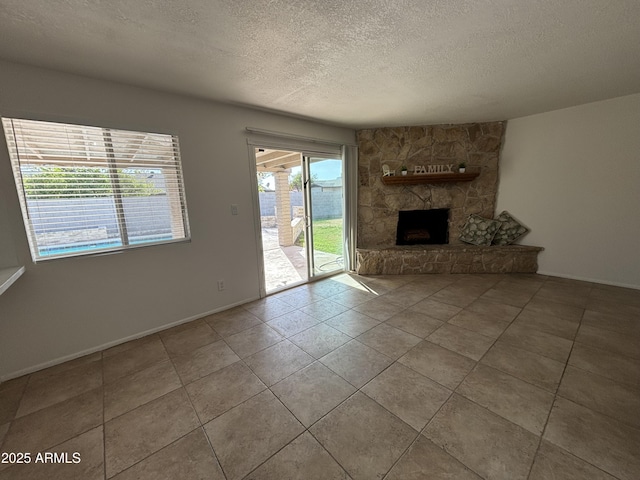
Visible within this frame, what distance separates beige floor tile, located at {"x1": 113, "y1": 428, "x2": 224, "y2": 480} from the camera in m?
1.15

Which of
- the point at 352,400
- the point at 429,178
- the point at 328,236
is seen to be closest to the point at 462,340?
the point at 352,400

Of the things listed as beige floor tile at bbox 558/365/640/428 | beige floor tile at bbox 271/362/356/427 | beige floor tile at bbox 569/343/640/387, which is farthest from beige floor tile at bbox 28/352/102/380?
beige floor tile at bbox 569/343/640/387

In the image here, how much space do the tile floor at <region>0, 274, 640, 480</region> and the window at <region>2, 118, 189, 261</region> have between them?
3.28ft

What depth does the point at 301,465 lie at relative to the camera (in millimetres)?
1180

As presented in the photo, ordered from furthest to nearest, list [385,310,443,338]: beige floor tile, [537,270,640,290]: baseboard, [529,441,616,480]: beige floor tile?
[537,270,640,290]: baseboard → [385,310,443,338]: beige floor tile → [529,441,616,480]: beige floor tile

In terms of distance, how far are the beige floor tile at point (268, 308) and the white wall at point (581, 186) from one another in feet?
12.7

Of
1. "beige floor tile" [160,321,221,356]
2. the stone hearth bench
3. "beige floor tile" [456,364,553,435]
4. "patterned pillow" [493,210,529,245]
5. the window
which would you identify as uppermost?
the window

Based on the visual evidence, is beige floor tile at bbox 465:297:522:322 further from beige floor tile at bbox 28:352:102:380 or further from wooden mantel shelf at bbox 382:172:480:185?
beige floor tile at bbox 28:352:102:380

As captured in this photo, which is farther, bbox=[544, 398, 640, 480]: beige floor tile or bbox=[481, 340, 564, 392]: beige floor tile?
bbox=[481, 340, 564, 392]: beige floor tile

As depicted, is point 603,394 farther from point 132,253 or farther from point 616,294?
point 132,253

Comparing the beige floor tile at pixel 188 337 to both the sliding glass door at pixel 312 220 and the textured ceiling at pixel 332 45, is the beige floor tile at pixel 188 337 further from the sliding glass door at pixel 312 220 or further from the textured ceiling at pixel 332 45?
the textured ceiling at pixel 332 45

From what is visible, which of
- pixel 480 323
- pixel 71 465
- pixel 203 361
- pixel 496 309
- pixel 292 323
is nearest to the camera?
pixel 71 465

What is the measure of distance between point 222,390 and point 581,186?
481 cm

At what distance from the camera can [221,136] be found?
8.71 ft
